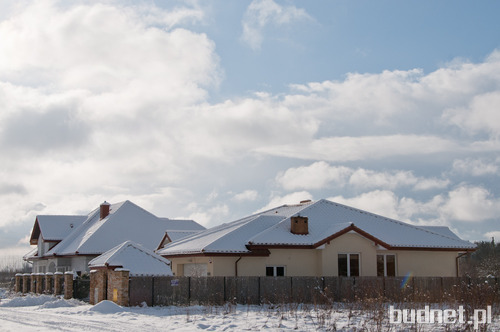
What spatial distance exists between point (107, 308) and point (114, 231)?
21968mm

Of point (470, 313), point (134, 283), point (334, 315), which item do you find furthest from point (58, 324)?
point (470, 313)

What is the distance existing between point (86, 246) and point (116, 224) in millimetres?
3980

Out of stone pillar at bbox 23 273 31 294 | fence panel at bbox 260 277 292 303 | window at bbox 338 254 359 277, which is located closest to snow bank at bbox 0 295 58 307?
stone pillar at bbox 23 273 31 294

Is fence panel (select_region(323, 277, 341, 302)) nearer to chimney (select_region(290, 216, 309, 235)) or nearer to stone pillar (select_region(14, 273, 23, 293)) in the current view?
chimney (select_region(290, 216, 309, 235))

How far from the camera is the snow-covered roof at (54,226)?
Answer: 5106cm

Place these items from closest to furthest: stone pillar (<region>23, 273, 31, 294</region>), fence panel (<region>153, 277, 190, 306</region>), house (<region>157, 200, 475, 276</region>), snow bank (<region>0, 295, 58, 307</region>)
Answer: fence panel (<region>153, 277, 190, 306</region>), house (<region>157, 200, 475, 276</region>), snow bank (<region>0, 295, 58, 307</region>), stone pillar (<region>23, 273, 31, 294</region>)

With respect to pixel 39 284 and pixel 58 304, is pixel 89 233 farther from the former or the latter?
pixel 58 304

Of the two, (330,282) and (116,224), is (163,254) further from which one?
(116,224)

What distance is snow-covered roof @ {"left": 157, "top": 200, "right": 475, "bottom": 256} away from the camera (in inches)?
1256

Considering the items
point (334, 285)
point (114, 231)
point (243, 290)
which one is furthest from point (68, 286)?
point (334, 285)

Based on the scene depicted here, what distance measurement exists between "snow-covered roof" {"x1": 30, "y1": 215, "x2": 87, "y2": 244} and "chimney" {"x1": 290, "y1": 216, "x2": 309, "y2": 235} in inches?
983

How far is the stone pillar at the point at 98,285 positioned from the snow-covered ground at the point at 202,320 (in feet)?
8.84

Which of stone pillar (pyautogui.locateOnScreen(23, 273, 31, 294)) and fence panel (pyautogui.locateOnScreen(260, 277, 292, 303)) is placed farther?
stone pillar (pyautogui.locateOnScreen(23, 273, 31, 294))

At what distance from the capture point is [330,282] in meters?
29.4
